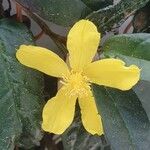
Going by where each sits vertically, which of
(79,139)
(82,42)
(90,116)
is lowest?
(79,139)

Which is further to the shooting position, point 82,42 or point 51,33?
point 51,33

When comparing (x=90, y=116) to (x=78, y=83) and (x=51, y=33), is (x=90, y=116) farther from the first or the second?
(x=51, y=33)

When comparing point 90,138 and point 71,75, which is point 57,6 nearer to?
point 71,75

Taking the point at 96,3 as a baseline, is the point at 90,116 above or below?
below

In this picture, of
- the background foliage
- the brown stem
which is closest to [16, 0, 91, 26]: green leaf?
the background foliage

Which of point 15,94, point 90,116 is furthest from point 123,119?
point 15,94

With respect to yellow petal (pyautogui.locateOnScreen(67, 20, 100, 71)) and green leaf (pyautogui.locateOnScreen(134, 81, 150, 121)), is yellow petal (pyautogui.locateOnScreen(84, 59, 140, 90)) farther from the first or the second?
green leaf (pyautogui.locateOnScreen(134, 81, 150, 121))

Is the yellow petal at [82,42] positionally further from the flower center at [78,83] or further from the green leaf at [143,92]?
the green leaf at [143,92]
